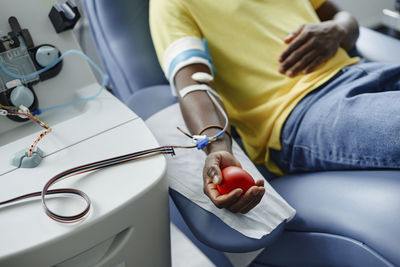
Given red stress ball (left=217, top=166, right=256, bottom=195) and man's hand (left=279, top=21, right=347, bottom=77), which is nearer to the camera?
red stress ball (left=217, top=166, right=256, bottom=195)

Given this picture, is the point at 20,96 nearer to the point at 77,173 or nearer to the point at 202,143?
the point at 77,173

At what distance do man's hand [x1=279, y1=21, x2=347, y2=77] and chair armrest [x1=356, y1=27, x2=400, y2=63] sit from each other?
0.73 feet

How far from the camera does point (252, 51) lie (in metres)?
0.98

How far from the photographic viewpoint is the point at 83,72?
844mm

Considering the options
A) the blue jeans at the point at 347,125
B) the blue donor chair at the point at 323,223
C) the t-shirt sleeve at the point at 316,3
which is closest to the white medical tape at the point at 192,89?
the blue donor chair at the point at 323,223

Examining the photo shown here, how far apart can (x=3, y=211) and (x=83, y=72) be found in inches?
15.7

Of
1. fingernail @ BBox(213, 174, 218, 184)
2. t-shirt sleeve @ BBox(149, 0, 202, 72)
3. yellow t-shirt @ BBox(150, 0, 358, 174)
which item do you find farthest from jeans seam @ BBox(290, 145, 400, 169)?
t-shirt sleeve @ BBox(149, 0, 202, 72)

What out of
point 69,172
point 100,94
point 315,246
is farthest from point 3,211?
point 315,246

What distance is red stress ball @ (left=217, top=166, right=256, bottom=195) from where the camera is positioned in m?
0.62

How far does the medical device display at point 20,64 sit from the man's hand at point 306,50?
593 mm

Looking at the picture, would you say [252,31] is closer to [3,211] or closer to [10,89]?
[10,89]

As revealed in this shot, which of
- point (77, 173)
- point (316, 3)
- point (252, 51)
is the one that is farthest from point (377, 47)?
point (77, 173)

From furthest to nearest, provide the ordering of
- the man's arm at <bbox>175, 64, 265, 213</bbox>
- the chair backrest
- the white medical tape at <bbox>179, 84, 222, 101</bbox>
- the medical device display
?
the chair backrest
the white medical tape at <bbox>179, 84, 222, 101</bbox>
the medical device display
the man's arm at <bbox>175, 64, 265, 213</bbox>

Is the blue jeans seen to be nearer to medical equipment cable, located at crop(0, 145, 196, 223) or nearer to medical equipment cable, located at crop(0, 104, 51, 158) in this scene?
medical equipment cable, located at crop(0, 145, 196, 223)
